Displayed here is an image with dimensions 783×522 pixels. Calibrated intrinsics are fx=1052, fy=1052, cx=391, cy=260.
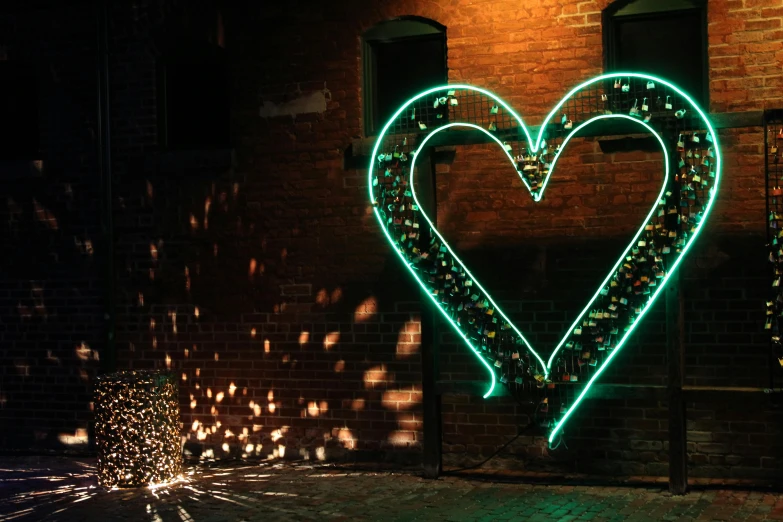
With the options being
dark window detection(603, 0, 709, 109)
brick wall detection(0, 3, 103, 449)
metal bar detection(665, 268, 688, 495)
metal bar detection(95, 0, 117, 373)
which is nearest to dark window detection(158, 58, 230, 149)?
metal bar detection(95, 0, 117, 373)

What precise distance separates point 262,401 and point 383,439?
121 cm

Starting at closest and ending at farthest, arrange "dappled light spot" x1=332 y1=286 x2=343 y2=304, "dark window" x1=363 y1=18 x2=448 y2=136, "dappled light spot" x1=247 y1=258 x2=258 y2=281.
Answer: "dark window" x1=363 y1=18 x2=448 y2=136
"dappled light spot" x1=332 y1=286 x2=343 y2=304
"dappled light spot" x1=247 y1=258 x2=258 y2=281

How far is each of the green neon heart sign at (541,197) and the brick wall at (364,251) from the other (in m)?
0.28

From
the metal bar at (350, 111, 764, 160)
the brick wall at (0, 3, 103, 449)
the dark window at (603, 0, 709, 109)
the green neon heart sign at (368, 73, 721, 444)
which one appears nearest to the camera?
the green neon heart sign at (368, 73, 721, 444)

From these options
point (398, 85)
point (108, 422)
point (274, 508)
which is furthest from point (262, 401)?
point (398, 85)

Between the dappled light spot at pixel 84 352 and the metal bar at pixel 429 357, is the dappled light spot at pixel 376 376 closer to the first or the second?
the metal bar at pixel 429 357

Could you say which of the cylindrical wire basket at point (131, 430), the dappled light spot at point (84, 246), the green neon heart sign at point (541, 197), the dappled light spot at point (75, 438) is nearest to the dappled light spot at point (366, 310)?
the green neon heart sign at point (541, 197)

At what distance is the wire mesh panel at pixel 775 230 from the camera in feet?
24.0

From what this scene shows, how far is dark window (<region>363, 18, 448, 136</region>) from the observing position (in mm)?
8859

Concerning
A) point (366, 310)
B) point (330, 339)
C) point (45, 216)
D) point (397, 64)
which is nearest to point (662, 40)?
point (397, 64)

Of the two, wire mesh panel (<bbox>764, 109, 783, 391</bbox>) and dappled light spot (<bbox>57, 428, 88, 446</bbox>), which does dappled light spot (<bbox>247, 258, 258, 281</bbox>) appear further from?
wire mesh panel (<bbox>764, 109, 783, 391</bbox>)

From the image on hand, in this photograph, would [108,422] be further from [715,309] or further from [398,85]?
[715,309]

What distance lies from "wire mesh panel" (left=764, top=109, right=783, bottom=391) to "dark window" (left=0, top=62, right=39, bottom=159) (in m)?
6.80

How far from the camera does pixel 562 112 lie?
8.29 metres
